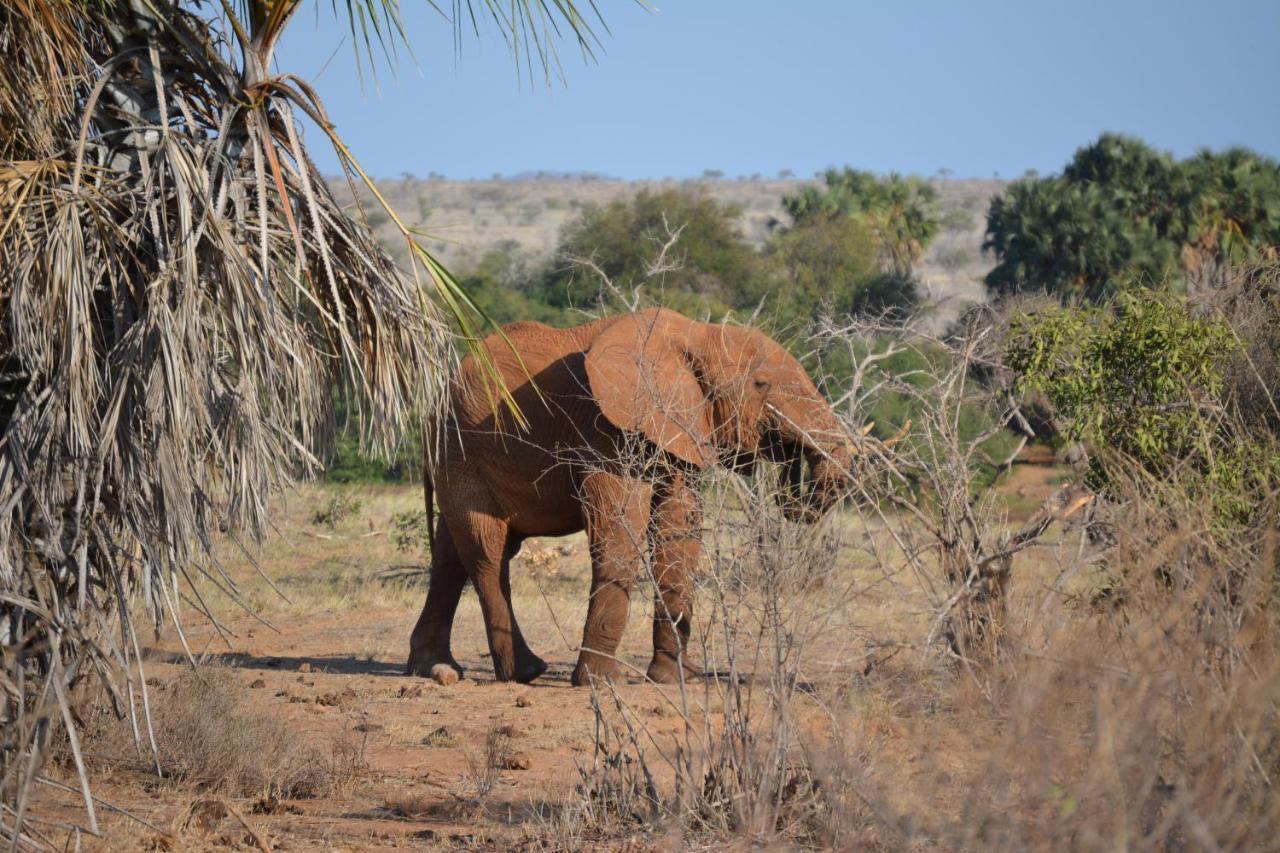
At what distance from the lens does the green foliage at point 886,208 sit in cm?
3825

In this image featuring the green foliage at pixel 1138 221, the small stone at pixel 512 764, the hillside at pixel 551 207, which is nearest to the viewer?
the small stone at pixel 512 764

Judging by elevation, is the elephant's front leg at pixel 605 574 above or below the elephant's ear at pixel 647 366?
below

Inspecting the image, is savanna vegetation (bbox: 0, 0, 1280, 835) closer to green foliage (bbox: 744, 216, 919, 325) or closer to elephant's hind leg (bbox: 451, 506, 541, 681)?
elephant's hind leg (bbox: 451, 506, 541, 681)

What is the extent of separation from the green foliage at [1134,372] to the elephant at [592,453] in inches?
52.5

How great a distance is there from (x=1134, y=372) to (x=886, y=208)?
32.2 meters

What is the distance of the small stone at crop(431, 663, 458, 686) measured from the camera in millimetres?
9906

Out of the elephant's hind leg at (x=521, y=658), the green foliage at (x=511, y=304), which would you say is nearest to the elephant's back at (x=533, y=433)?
the elephant's hind leg at (x=521, y=658)

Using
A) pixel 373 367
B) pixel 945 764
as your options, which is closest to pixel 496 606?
pixel 373 367

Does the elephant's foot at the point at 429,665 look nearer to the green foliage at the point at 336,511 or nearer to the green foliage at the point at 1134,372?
the green foliage at the point at 1134,372

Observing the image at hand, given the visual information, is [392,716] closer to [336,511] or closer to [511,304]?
[336,511]

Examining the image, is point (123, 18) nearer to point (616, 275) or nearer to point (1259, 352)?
point (1259, 352)

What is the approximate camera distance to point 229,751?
22.0ft

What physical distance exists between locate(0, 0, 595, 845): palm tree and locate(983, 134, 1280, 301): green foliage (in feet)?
79.3

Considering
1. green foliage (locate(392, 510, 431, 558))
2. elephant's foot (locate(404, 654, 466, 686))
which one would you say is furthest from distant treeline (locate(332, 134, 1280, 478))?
elephant's foot (locate(404, 654, 466, 686))
